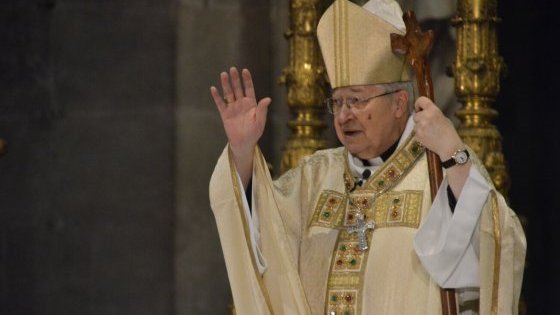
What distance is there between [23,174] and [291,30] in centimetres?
151

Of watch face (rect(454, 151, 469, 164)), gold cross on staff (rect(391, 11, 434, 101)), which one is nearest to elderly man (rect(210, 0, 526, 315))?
watch face (rect(454, 151, 469, 164))

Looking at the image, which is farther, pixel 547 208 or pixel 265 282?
pixel 547 208

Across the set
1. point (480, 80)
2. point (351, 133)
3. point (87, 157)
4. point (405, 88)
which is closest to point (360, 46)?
point (405, 88)

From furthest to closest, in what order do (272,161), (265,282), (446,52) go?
(272,161), (446,52), (265,282)

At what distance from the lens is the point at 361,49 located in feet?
21.3

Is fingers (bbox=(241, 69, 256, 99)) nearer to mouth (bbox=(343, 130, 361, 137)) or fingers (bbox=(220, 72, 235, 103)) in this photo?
fingers (bbox=(220, 72, 235, 103))

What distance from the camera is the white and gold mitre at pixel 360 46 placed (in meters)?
6.43

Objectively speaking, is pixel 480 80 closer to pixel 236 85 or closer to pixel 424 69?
pixel 424 69

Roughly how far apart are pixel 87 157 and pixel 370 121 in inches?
91.8

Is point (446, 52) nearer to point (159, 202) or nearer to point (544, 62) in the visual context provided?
point (544, 62)

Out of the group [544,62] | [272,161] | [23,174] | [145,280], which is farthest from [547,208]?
[23,174]

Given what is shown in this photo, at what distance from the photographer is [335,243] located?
646cm

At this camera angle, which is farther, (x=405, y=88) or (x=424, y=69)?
(x=405, y=88)

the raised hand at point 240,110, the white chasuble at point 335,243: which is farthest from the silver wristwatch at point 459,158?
the raised hand at point 240,110
